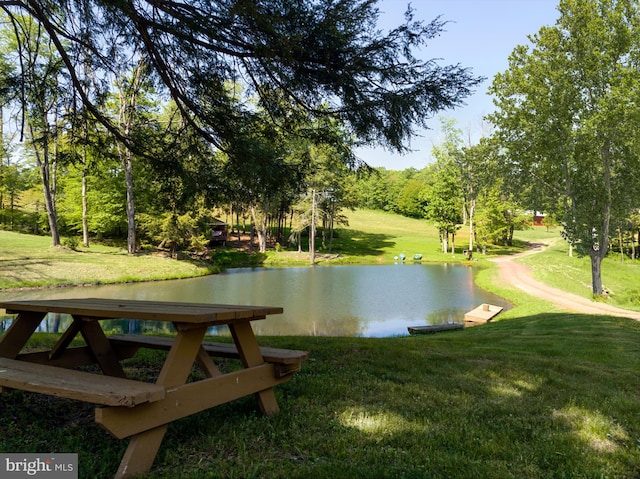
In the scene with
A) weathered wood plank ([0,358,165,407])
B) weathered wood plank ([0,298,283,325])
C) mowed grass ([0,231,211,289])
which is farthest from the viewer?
mowed grass ([0,231,211,289])

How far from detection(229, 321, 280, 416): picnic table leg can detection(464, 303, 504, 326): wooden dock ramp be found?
11.3 metres

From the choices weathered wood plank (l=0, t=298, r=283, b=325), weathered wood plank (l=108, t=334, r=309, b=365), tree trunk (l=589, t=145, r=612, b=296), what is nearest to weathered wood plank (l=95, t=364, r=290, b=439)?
weathered wood plank (l=108, t=334, r=309, b=365)

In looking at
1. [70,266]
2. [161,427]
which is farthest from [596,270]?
[70,266]

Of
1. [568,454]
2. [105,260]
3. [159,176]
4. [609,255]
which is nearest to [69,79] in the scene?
[159,176]

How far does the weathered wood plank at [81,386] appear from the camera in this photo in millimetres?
2004

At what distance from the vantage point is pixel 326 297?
17.1m

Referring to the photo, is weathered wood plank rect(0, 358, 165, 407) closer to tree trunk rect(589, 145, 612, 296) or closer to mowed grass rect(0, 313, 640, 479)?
mowed grass rect(0, 313, 640, 479)

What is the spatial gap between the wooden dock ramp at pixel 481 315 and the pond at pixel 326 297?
0.45m

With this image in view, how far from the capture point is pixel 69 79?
18.6 feet

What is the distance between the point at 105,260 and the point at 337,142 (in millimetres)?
20715

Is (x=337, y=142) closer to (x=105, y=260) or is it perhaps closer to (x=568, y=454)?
(x=568, y=454)

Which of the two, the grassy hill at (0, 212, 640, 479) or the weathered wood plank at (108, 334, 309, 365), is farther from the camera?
the weathered wood plank at (108, 334, 309, 365)

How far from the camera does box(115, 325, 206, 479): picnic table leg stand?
7.11 ft

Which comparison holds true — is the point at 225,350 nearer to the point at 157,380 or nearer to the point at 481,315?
the point at 157,380
